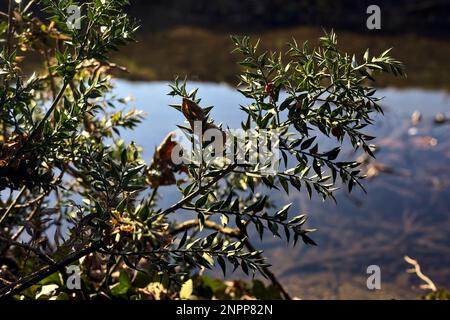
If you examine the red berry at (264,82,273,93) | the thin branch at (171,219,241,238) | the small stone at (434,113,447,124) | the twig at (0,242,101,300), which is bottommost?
the twig at (0,242,101,300)

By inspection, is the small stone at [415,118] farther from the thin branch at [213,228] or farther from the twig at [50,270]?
the twig at [50,270]

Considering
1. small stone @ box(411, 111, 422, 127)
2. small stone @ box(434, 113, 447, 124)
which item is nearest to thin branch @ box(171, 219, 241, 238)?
small stone @ box(411, 111, 422, 127)

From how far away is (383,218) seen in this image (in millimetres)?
4449

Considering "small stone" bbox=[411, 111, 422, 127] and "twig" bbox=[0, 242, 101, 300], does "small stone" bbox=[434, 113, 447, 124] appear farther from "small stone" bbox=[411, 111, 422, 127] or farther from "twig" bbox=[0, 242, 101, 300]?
"twig" bbox=[0, 242, 101, 300]

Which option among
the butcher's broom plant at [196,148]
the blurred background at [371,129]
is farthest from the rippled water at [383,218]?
the butcher's broom plant at [196,148]

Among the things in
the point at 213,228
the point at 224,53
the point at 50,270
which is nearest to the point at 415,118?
the point at 224,53

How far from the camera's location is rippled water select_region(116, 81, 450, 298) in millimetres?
3670

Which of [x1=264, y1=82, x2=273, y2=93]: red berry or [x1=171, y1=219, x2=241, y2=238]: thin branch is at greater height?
[x1=264, y1=82, x2=273, y2=93]: red berry

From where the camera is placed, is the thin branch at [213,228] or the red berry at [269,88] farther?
the thin branch at [213,228]

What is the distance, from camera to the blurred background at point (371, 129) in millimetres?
3848

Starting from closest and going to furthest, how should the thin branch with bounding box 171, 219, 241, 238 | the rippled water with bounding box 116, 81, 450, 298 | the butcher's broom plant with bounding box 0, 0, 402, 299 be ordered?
the butcher's broom plant with bounding box 0, 0, 402, 299
the thin branch with bounding box 171, 219, 241, 238
the rippled water with bounding box 116, 81, 450, 298
